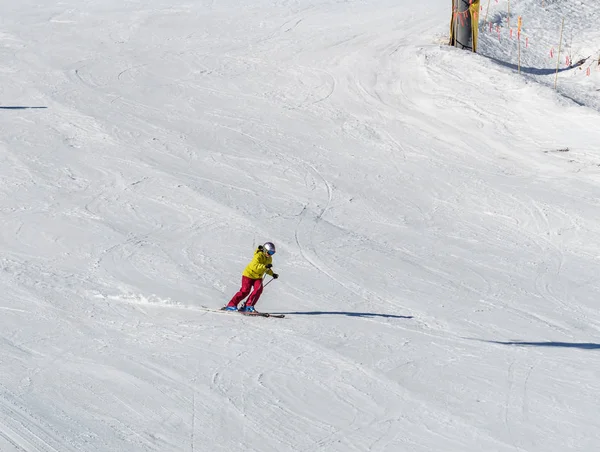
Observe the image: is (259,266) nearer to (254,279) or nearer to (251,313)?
(254,279)

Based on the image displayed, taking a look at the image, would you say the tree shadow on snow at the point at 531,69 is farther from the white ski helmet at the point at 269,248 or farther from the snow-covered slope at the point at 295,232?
the white ski helmet at the point at 269,248

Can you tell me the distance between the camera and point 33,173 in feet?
55.3

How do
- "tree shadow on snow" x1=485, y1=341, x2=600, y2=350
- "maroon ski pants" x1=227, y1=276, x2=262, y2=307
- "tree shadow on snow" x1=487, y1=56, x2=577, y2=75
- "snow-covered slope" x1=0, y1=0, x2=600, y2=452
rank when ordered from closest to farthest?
"snow-covered slope" x1=0, y1=0, x2=600, y2=452
"tree shadow on snow" x1=485, y1=341, x2=600, y2=350
"maroon ski pants" x1=227, y1=276, x2=262, y2=307
"tree shadow on snow" x1=487, y1=56, x2=577, y2=75

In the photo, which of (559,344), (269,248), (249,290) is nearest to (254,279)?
(249,290)

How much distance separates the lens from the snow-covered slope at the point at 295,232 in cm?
985

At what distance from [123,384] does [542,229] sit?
819 cm

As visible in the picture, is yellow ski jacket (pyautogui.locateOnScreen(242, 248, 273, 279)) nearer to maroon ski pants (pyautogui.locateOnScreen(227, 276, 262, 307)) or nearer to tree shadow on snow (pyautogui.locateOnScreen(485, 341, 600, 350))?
maroon ski pants (pyautogui.locateOnScreen(227, 276, 262, 307))

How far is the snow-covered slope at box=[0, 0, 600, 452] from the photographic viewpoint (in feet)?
32.3

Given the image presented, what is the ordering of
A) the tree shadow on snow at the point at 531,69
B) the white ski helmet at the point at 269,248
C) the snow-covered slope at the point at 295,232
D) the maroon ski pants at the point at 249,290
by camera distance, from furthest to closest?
the tree shadow on snow at the point at 531,69 → the maroon ski pants at the point at 249,290 → the white ski helmet at the point at 269,248 → the snow-covered slope at the point at 295,232

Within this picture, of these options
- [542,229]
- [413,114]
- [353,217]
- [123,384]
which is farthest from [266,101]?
[123,384]

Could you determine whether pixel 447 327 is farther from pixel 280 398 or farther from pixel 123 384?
pixel 123 384

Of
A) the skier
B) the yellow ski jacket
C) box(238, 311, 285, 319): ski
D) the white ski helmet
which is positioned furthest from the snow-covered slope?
the white ski helmet

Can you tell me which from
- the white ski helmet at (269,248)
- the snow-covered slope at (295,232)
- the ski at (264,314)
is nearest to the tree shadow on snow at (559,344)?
the snow-covered slope at (295,232)

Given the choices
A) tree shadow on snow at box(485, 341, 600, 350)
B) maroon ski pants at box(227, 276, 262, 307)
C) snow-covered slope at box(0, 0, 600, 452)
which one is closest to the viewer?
snow-covered slope at box(0, 0, 600, 452)
